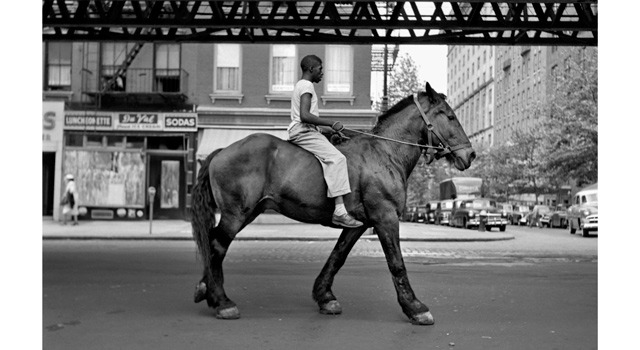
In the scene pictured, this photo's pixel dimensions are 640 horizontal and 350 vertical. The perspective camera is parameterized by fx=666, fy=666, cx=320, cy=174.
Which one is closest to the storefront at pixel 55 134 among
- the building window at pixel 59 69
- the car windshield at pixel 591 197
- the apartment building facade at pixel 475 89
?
the building window at pixel 59 69

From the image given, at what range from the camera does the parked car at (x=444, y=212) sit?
1656 inches

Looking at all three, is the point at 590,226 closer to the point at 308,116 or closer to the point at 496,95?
the point at 308,116

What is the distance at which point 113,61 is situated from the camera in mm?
30609

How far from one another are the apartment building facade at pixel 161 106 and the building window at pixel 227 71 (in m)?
0.05

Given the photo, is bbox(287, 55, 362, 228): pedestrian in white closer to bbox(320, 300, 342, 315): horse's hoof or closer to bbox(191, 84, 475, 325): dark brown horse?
bbox(191, 84, 475, 325): dark brown horse

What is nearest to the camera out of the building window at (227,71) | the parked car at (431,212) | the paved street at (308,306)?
the paved street at (308,306)

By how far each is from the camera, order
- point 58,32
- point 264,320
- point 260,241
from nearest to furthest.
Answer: point 264,320, point 58,32, point 260,241

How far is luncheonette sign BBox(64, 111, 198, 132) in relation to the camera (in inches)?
1178

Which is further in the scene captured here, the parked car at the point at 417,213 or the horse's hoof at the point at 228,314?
the parked car at the point at 417,213

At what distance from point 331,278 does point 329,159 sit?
1.46 m

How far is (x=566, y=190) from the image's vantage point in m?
59.9

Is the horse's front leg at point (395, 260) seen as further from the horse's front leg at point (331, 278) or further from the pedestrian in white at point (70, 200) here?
the pedestrian in white at point (70, 200)

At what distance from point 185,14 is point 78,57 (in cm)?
1790

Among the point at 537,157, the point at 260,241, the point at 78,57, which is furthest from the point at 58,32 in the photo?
the point at 537,157
